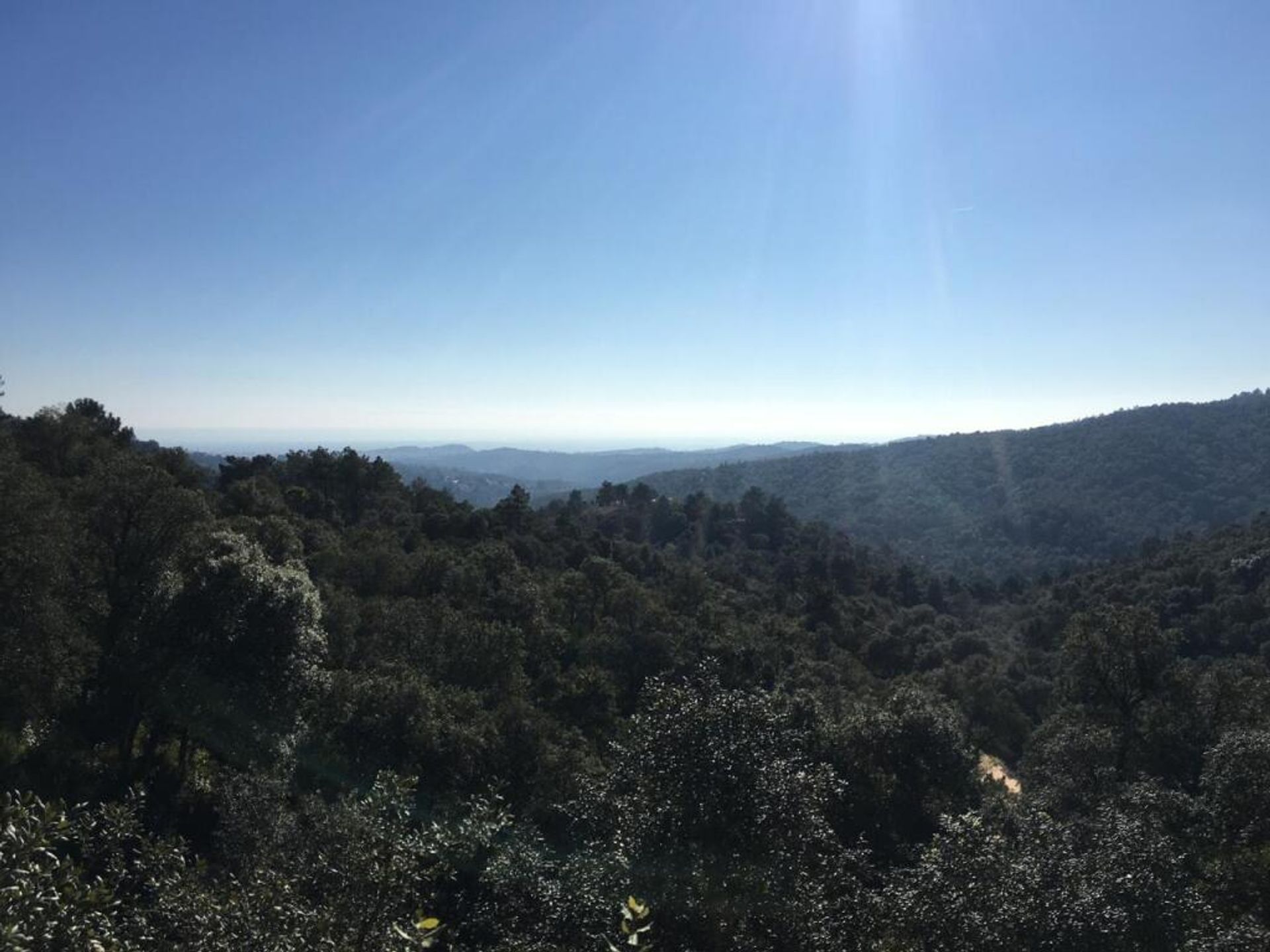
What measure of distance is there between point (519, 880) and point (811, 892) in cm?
369

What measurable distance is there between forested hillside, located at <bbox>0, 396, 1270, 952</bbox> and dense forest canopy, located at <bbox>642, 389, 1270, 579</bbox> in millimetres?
62896

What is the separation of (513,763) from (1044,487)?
365 feet

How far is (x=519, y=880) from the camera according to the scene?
998 cm

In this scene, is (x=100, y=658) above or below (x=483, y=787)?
above

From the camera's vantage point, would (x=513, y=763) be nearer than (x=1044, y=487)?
A: Yes

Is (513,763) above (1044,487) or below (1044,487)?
below

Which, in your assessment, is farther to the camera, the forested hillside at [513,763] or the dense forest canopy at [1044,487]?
the dense forest canopy at [1044,487]

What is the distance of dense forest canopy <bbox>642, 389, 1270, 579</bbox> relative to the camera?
96.1 meters

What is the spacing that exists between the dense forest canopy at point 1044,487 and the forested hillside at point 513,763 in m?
62.9

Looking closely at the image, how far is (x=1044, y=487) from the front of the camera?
110938 millimetres

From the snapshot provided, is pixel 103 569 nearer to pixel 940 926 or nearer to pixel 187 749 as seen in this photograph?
pixel 187 749

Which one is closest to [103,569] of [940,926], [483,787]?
[483,787]

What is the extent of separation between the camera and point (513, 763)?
18.2m

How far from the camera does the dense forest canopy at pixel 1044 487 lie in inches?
3782
